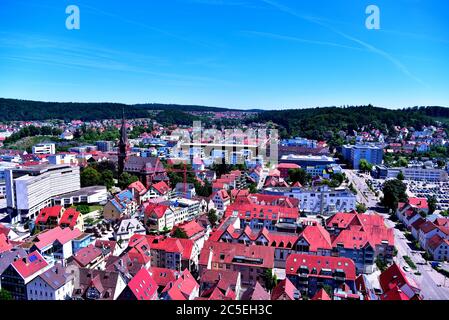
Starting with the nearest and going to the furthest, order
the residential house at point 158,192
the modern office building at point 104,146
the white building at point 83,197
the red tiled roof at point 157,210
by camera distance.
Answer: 1. the red tiled roof at point 157,210
2. the white building at point 83,197
3. the residential house at point 158,192
4. the modern office building at point 104,146

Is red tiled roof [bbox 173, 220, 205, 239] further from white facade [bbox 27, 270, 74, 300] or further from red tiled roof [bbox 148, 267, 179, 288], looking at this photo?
white facade [bbox 27, 270, 74, 300]

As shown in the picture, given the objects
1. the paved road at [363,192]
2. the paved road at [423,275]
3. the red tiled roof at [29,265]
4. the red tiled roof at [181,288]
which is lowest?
the paved road at [423,275]

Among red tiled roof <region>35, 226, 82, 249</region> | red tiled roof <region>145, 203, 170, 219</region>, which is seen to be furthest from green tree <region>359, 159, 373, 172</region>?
red tiled roof <region>35, 226, 82, 249</region>

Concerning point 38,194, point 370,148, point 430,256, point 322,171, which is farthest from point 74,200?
point 370,148

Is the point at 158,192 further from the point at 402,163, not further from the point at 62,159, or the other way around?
the point at 402,163

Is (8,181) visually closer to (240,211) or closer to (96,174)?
(96,174)

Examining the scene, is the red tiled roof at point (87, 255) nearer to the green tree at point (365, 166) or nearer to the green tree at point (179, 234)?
the green tree at point (179, 234)

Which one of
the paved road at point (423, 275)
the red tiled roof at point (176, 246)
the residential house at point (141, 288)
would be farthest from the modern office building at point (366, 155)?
the residential house at point (141, 288)
